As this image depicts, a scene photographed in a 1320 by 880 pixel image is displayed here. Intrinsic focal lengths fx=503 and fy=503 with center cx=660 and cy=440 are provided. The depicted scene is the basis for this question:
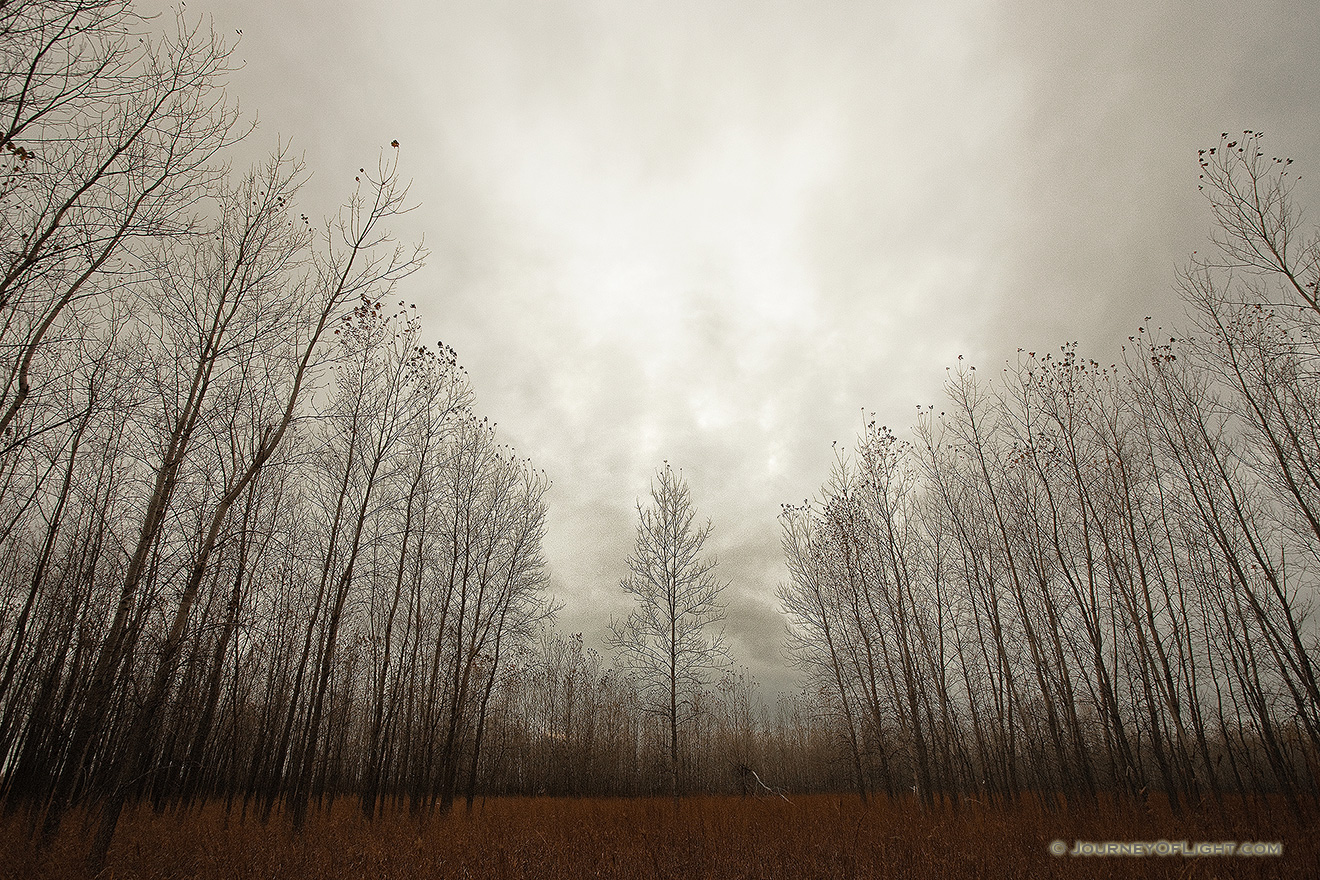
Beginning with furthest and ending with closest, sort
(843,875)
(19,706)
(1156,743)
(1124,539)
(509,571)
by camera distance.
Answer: (509,571), (1124,539), (19,706), (1156,743), (843,875)

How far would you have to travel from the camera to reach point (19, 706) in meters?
11.3

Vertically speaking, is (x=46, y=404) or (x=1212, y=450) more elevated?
(x=1212, y=450)

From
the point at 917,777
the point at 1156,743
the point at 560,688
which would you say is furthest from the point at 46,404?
the point at 560,688

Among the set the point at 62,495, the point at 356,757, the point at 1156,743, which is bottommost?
the point at 356,757

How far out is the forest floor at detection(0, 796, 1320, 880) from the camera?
532 cm

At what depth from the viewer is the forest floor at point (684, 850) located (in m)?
5.32

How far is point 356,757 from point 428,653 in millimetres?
16196

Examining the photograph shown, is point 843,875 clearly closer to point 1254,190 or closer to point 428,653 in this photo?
point 1254,190

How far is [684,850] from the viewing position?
7035 mm

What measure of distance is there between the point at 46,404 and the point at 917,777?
54.1 ft

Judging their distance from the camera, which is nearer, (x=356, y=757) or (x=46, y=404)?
(x=46, y=404)

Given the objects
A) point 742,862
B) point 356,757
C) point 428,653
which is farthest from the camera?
point 356,757

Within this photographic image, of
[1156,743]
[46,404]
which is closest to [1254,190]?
[1156,743]

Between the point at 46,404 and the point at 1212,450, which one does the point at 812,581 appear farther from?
the point at 46,404
